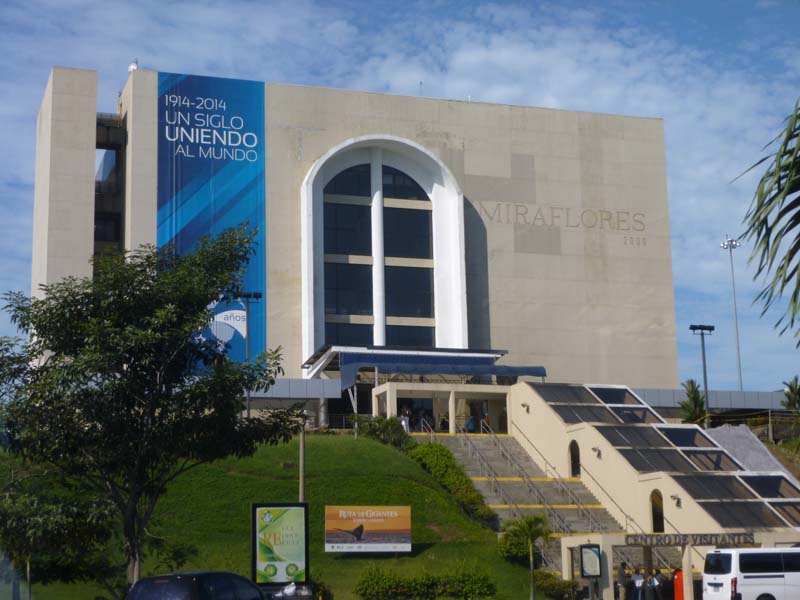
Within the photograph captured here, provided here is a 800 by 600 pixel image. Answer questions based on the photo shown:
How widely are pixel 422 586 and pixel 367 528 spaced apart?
424 centimetres

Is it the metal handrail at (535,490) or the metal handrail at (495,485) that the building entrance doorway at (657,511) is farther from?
the metal handrail at (495,485)

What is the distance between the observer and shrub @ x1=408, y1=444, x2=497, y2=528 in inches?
1610

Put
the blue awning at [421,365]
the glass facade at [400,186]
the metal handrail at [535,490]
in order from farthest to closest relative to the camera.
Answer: the glass facade at [400,186], the blue awning at [421,365], the metal handrail at [535,490]

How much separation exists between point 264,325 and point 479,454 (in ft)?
66.8

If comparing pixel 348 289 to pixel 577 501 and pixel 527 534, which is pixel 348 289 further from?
pixel 527 534

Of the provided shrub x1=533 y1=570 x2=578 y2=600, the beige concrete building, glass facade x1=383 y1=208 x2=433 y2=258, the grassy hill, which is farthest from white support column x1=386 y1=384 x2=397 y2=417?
shrub x1=533 y1=570 x2=578 y2=600

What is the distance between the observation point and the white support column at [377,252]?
66.4m

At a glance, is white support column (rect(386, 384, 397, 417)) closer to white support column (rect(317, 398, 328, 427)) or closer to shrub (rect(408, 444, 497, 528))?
white support column (rect(317, 398, 328, 427))

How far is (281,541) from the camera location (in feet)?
90.5

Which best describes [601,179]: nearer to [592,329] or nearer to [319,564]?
[592,329]

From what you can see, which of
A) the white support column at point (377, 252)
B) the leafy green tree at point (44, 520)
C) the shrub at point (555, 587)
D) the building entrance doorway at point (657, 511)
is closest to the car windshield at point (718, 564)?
the shrub at point (555, 587)

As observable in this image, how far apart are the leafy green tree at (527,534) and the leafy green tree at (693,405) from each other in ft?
85.9

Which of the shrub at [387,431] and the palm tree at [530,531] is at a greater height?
the shrub at [387,431]

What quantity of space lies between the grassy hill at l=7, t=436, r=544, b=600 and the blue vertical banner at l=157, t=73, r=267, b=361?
2201cm
